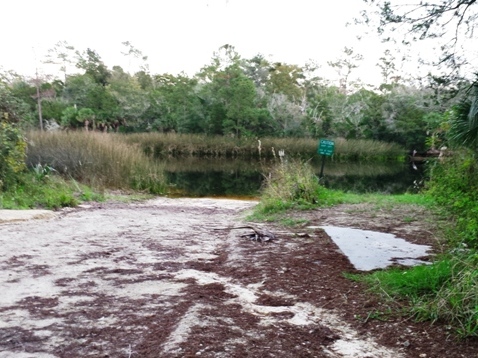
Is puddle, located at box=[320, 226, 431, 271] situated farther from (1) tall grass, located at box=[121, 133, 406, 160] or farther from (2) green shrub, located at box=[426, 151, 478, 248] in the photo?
(1) tall grass, located at box=[121, 133, 406, 160]

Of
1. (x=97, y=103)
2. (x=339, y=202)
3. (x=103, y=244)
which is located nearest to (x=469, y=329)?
(x=103, y=244)

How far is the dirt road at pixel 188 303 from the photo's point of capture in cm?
199

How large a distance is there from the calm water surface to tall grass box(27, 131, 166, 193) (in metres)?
1.78

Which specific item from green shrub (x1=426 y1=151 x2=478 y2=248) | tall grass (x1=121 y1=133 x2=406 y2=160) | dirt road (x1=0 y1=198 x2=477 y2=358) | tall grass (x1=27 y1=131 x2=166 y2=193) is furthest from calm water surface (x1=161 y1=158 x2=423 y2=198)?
dirt road (x1=0 y1=198 x2=477 y2=358)

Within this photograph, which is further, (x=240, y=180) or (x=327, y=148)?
(x=240, y=180)

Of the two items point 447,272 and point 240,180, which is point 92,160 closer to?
point 240,180

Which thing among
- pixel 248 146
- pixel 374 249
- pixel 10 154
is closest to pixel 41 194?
pixel 10 154

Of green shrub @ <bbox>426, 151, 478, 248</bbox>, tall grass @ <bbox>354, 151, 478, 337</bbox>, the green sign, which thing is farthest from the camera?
the green sign

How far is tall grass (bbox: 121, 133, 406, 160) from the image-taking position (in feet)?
84.0

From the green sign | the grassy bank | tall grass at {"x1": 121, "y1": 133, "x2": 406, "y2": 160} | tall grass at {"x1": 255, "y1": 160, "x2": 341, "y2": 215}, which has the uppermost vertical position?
the green sign

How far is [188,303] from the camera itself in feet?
8.27

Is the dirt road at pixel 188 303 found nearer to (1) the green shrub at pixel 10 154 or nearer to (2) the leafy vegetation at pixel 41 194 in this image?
(2) the leafy vegetation at pixel 41 194

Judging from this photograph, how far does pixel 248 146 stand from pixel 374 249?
77.1 ft

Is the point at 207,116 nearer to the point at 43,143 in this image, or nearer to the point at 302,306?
the point at 43,143
